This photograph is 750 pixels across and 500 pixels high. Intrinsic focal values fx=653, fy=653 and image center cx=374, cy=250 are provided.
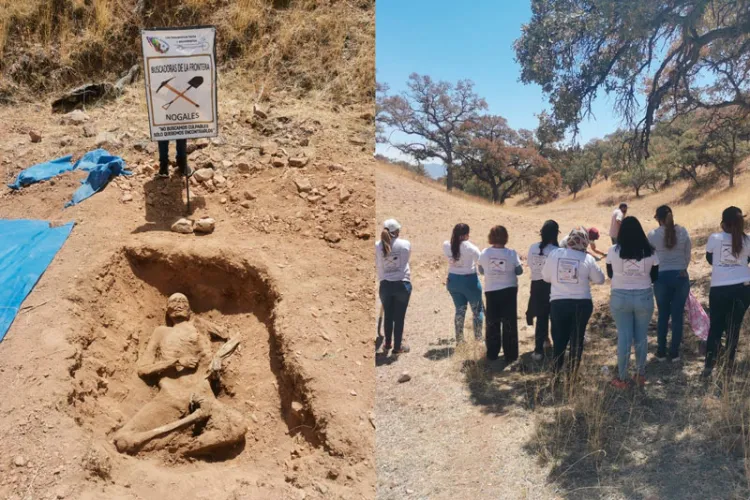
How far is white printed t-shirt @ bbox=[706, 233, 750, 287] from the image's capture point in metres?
5.23

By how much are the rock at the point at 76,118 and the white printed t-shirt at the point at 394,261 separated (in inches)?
223

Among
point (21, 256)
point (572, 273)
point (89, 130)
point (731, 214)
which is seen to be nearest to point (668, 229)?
point (731, 214)

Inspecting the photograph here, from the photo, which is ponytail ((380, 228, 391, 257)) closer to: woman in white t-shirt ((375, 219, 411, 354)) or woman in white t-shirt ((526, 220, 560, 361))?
woman in white t-shirt ((375, 219, 411, 354))

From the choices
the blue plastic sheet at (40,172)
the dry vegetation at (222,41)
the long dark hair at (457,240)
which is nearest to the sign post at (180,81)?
the blue plastic sheet at (40,172)

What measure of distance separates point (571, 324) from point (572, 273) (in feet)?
1.46

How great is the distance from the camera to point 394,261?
6.52 meters

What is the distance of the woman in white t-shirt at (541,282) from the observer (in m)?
6.05

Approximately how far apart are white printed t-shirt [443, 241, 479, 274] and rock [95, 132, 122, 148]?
4.87m

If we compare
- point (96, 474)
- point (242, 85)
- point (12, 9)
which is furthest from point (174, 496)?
point (12, 9)

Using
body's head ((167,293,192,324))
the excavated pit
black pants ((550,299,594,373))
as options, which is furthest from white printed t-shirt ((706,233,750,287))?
body's head ((167,293,192,324))

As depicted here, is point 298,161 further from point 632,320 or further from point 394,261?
point 632,320

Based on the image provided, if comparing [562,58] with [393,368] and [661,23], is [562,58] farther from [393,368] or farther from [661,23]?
[393,368]

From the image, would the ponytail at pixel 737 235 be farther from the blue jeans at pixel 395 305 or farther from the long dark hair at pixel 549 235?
the blue jeans at pixel 395 305

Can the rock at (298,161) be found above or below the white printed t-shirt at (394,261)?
above
